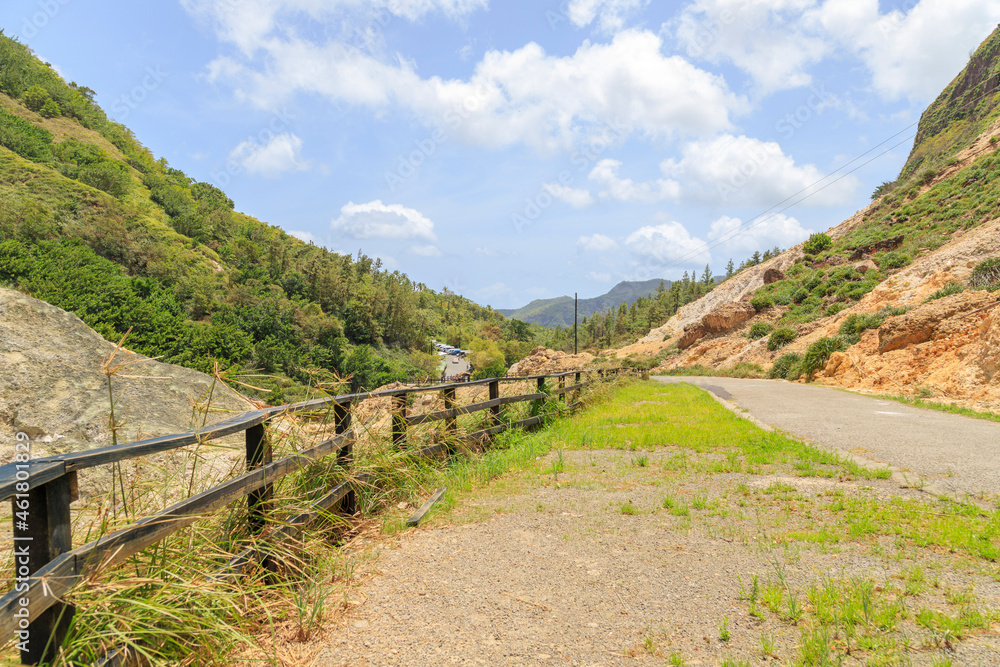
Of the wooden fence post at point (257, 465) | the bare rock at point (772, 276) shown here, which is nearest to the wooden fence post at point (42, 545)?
the wooden fence post at point (257, 465)

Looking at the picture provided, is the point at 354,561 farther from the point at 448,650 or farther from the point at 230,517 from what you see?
the point at 448,650

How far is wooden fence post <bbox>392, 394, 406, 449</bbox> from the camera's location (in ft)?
17.2

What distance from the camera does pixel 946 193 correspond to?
36.3m

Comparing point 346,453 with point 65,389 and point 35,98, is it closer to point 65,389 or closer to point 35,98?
point 65,389

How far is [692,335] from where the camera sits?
4562 cm

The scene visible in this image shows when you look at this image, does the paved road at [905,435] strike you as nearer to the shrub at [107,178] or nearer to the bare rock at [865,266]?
the bare rock at [865,266]

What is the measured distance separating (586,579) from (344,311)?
144 meters

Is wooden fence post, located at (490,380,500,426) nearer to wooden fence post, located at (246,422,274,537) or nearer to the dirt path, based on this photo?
the dirt path

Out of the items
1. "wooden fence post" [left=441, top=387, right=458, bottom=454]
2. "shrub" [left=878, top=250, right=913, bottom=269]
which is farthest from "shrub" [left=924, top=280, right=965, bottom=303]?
"wooden fence post" [left=441, top=387, right=458, bottom=454]

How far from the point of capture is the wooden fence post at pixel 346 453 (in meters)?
4.29

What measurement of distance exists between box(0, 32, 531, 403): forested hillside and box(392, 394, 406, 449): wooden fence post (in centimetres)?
3865

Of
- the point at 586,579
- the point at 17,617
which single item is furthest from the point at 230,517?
the point at 586,579

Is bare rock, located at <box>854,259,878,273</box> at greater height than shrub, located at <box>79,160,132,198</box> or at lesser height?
lesser

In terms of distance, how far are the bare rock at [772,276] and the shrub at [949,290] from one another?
106 feet
